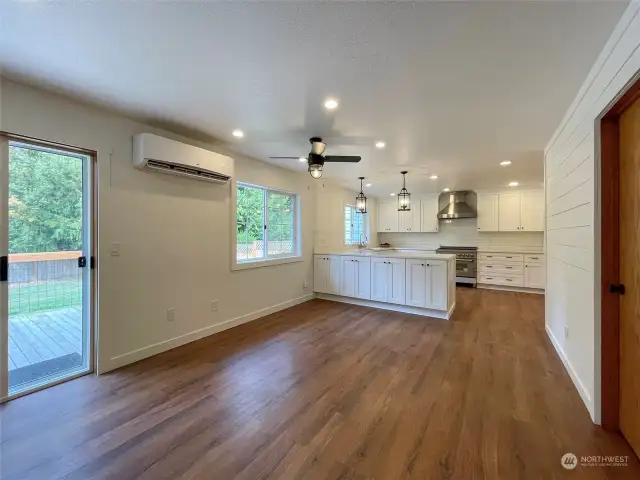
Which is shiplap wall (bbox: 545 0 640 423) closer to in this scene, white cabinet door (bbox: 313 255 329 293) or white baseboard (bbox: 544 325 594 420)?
white baseboard (bbox: 544 325 594 420)

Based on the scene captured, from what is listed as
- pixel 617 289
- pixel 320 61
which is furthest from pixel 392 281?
pixel 320 61

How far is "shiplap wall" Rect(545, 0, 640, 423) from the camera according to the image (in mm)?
1604

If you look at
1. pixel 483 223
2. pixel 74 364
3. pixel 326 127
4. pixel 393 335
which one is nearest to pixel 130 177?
pixel 74 364

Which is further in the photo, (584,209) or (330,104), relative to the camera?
(330,104)

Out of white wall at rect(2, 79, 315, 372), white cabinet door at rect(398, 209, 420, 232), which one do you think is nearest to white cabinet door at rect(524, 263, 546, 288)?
white cabinet door at rect(398, 209, 420, 232)

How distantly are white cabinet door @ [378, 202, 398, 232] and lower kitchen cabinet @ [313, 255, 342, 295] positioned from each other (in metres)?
3.36

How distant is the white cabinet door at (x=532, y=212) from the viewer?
6277 mm

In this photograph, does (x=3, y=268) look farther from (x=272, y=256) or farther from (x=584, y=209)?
(x=584, y=209)

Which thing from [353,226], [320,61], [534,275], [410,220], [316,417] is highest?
[320,61]

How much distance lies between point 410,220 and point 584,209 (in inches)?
226

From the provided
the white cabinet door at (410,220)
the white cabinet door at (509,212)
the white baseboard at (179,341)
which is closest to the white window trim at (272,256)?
the white baseboard at (179,341)

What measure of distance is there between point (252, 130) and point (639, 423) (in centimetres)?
368

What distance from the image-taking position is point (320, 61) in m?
1.87

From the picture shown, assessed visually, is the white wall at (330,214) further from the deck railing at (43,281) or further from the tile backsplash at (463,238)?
the deck railing at (43,281)
